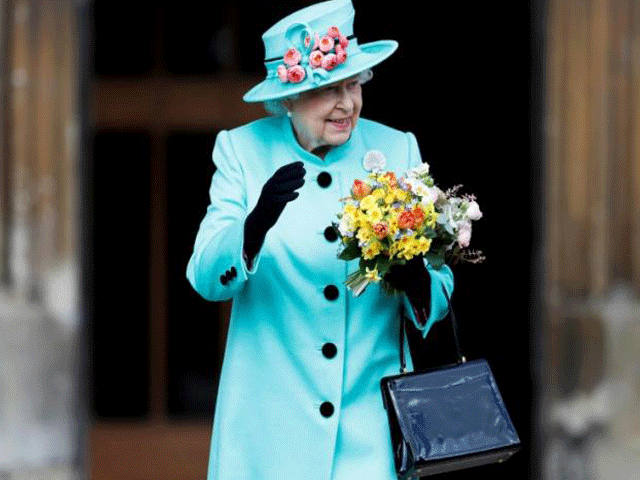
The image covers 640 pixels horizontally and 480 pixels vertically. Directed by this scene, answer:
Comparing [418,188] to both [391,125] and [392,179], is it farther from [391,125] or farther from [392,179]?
[391,125]

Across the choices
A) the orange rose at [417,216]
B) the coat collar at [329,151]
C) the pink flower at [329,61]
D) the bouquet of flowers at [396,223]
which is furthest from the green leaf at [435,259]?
the pink flower at [329,61]

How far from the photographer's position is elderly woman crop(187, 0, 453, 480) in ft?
14.2

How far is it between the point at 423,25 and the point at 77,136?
6.24 feet

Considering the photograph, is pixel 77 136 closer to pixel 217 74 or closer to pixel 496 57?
pixel 217 74

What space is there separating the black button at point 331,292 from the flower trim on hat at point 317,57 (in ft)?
1.46

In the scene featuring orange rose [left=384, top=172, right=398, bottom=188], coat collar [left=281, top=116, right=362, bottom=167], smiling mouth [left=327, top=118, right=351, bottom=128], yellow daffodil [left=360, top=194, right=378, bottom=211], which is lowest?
yellow daffodil [left=360, top=194, right=378, bottom=211]

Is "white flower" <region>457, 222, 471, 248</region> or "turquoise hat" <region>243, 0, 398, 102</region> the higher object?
"turquoise hat" <region>243, 0, 398, 102</region>

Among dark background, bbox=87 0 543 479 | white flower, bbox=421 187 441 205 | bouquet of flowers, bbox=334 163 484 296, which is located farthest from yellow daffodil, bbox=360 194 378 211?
dark background, bbox=87 0 543 479

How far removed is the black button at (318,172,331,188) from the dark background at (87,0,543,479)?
4.08 m

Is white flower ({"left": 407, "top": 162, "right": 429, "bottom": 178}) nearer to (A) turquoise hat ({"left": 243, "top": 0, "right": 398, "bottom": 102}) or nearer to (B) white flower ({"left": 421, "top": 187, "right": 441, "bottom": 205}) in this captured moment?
(B) white flower ({"left": 421, "top": 187, "right": 441, "bottom": 205})

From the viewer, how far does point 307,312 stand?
14.3 ft

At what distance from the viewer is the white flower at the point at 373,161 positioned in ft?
14.5

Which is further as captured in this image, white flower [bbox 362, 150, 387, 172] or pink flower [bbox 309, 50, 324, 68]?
white flower [bbox 362, 150, 387, 172]

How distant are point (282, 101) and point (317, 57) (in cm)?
18
